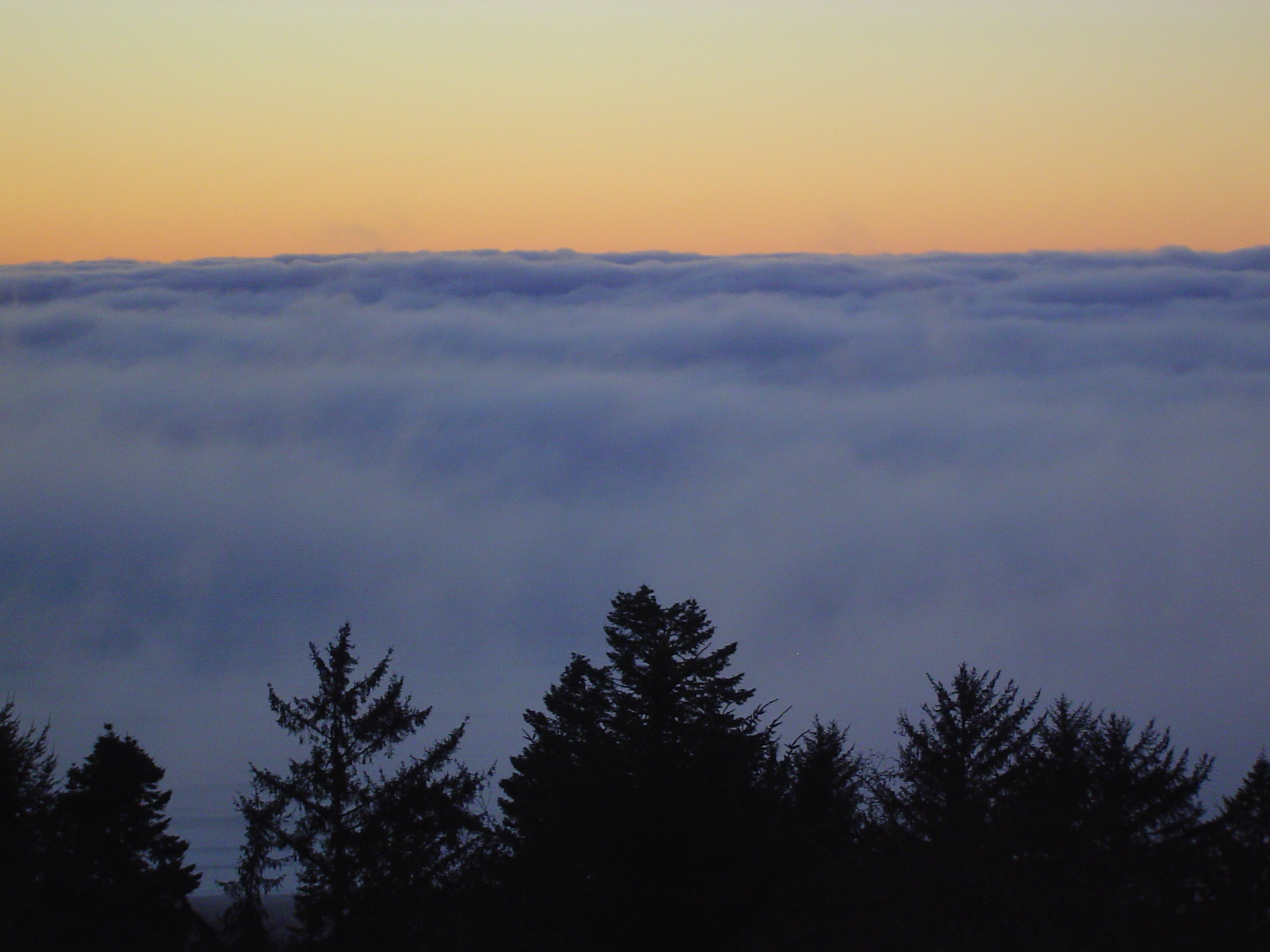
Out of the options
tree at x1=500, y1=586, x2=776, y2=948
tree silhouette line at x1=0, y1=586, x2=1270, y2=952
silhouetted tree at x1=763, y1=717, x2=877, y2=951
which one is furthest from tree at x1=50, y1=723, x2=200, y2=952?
silhouetted tree at x1=763, y1=717, x2=877, y2=951

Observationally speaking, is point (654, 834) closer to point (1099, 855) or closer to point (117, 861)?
point (1099, 855)

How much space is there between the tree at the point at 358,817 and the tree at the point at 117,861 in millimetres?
2395

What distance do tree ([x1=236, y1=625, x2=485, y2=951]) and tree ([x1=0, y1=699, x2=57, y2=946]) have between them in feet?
15.5

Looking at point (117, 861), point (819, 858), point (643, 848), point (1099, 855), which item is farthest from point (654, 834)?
point (117, 861)

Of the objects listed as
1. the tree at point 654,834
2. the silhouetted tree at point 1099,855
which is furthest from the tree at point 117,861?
the silhouetted tree at point 1099,855

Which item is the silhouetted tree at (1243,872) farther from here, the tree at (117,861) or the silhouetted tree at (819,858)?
the tree at (117,861)

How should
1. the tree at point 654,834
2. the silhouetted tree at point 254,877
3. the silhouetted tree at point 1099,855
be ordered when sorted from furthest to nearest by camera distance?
the silhouetted tree at point 254,877, the tree at point 654,834, the silhouetted tree at point 1099,855

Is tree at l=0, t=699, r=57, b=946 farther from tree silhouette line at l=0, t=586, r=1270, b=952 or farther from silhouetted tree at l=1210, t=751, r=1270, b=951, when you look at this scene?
silhouetted tree at l=1210, t=751, r=1270, b=951

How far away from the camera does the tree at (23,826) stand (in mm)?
23734

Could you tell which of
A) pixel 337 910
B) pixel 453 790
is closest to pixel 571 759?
pixel 453 790

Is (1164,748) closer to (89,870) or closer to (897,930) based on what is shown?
(897,930)

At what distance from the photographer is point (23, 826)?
30.6 metres

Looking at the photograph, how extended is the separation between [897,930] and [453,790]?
1620 cm

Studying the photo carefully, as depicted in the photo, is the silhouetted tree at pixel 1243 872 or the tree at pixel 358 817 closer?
the silhouetted tree at pixel 1243 872
